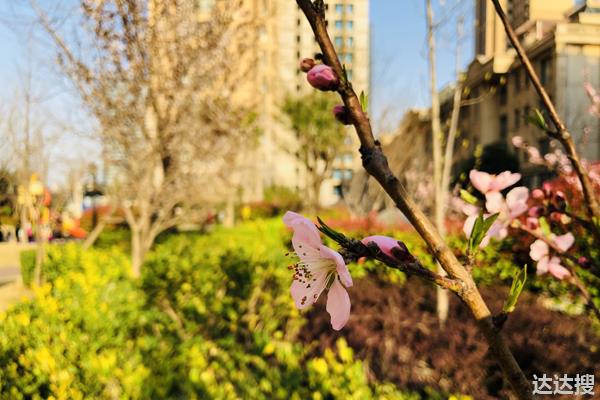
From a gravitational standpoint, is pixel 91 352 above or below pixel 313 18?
below

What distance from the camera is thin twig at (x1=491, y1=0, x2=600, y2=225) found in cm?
103

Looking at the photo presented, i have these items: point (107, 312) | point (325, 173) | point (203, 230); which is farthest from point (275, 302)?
point (325, 173)

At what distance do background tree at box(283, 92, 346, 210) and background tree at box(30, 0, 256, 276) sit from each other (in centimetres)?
951

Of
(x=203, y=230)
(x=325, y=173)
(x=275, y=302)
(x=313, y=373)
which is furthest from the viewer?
(x=325, y=173)

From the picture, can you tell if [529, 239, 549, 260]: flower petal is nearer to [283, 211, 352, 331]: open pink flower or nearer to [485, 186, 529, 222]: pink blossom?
[485, 186, 529, 222]: pink blossom

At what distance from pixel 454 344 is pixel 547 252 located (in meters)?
2.40

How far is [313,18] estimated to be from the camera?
2.37 ft

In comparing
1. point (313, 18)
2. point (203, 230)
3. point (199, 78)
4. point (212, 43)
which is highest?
point (212, 43)

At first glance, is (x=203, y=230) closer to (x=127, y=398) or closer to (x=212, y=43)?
(x=212, y=43)

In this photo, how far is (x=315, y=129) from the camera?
18234 millimetres

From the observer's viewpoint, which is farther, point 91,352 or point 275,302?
point 275,302

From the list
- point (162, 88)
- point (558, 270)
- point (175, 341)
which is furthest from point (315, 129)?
point (558, 270)

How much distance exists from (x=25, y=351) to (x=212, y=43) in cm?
486

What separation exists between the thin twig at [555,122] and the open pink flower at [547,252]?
0.36 meters
